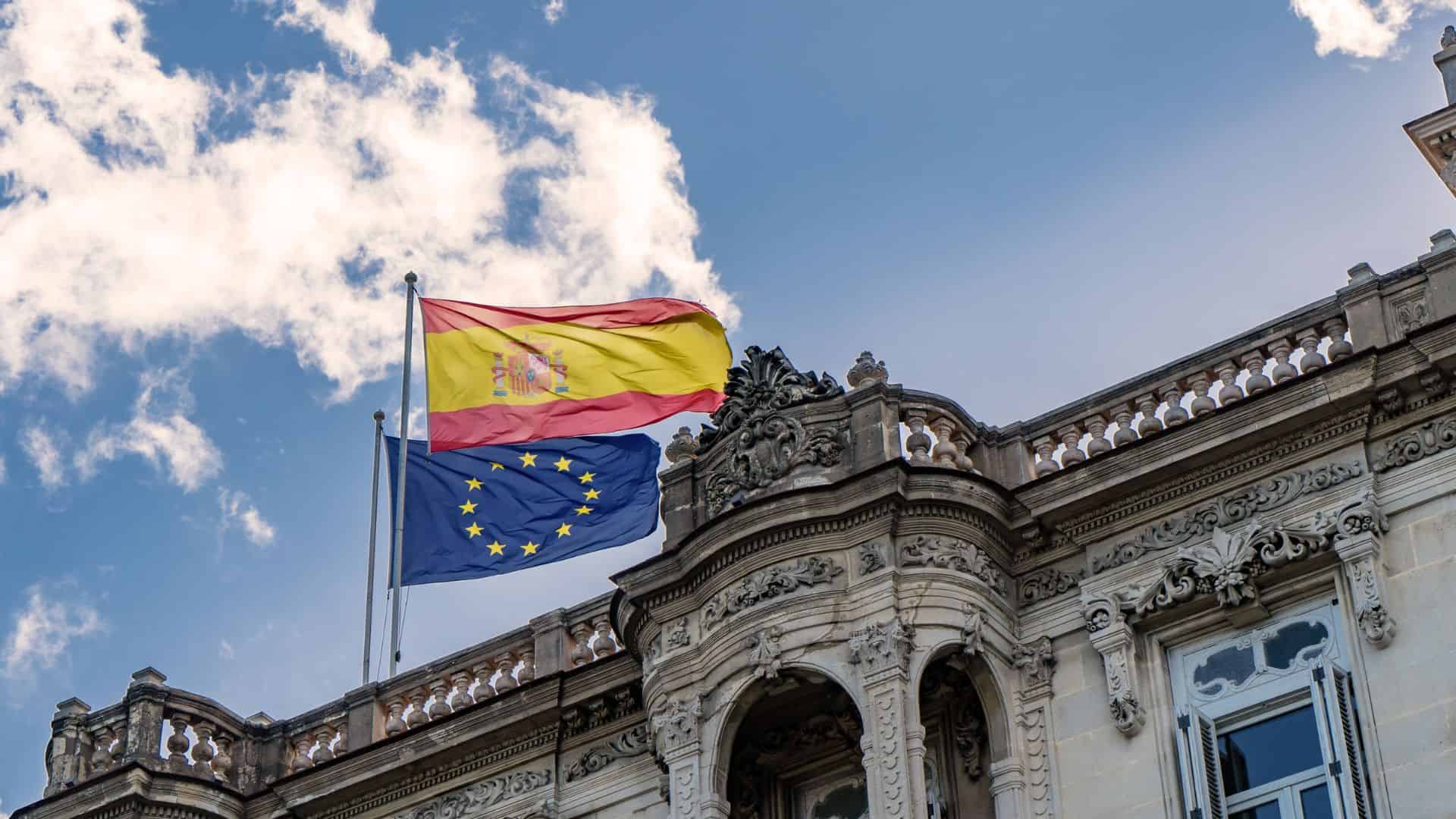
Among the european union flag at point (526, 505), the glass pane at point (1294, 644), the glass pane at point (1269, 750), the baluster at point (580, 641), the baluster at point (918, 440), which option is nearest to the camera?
the glass pane at point (1269, 750)

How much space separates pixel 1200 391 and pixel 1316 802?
14.5ft

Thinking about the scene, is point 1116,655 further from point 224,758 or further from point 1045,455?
point 224,758

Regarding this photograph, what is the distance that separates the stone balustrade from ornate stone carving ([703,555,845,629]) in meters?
2.57

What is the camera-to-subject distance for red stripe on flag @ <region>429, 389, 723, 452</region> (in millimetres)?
31312

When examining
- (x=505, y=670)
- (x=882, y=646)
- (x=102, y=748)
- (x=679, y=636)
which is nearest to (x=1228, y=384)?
(x=882, y=646)

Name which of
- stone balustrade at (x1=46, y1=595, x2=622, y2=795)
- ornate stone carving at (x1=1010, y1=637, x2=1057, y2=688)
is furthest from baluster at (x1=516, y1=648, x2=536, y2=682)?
ornate stone carving at (x1=1010, y1=637, x2=1057, y2=688)

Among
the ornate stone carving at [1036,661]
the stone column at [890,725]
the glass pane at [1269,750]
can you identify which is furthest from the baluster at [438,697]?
the glass pane at [1269,750]

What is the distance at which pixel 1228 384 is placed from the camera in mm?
24891

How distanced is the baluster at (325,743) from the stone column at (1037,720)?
26.5ft

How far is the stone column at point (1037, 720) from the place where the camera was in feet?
76.9

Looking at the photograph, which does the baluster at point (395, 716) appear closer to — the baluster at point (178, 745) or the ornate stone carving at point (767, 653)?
the baluster at point (178, 745)

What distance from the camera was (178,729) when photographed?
28.9 m

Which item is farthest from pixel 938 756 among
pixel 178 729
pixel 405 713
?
pixel 178 729

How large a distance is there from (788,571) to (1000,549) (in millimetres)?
1977
